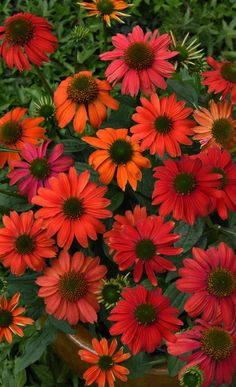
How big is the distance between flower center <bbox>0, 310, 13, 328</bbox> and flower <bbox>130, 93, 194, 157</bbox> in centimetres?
42

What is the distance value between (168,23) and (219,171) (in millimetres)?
1415

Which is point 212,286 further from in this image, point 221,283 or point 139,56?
point 139,56

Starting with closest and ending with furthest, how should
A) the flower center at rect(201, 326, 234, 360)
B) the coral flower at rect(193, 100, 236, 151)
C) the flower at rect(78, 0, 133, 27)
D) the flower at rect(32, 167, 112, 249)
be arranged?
the flower center at rect(201, 326, 234, 360)
the flower at rect(32, 167, 112, 249)
the coral flower at rect(193, 100, 236, 151)
the flower at rect(78, 0, 133, 27)

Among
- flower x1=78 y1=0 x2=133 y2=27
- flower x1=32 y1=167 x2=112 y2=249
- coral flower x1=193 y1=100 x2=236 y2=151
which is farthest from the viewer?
flower x1=78 y1=0 x2=133 y2=27

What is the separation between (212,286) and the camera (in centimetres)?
89

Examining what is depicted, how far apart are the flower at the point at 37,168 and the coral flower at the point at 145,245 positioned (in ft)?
0.66

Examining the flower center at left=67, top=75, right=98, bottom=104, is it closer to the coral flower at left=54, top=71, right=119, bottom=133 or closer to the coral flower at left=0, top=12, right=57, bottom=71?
the coral flower at left=54, top=71, right=119, bottom=133

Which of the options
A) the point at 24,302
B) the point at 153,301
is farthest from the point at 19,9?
the point at 153,301

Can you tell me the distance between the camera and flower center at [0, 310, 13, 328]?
1030mm

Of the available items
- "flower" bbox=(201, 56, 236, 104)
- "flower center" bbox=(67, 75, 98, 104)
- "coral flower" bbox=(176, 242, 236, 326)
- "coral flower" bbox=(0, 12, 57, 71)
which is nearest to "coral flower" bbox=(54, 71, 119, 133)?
"flower center" bbox=(67, 75, 98, 104)

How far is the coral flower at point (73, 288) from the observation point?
970mm

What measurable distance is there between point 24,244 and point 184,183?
325 millimetres

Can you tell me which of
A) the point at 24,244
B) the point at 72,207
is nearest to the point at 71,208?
the point at 72,207

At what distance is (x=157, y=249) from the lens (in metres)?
0.95
